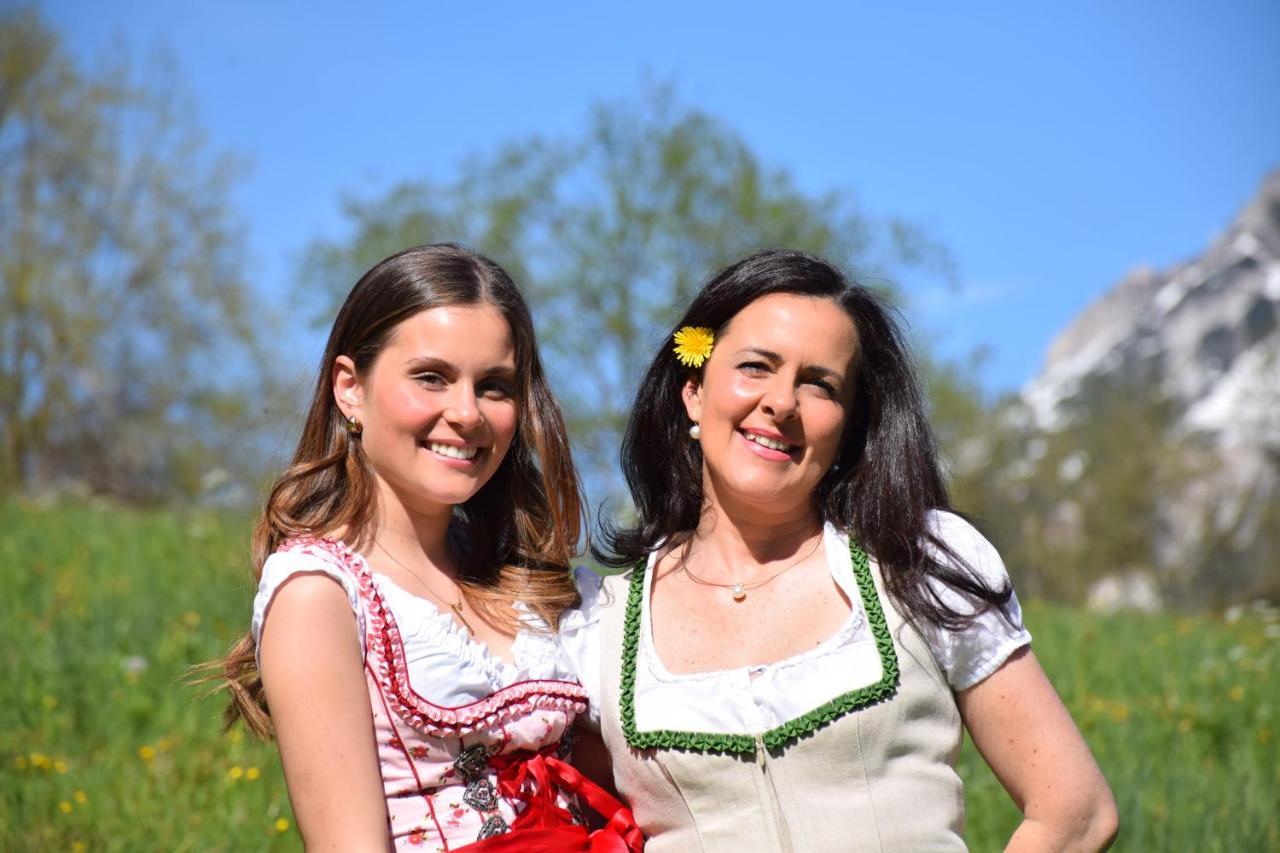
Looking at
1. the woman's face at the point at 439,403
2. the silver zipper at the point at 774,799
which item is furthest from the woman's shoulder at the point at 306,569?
the silver zipper at the point at 774,799

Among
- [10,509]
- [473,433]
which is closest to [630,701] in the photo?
[473,433]

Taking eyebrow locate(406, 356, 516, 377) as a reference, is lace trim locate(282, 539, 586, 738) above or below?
below

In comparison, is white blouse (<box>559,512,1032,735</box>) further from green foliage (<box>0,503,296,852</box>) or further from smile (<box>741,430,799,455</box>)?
green foliage (<box>0,503,296,852</box>)

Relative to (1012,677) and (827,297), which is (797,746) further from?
(827,297)

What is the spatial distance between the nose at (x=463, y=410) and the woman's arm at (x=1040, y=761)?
110 cm

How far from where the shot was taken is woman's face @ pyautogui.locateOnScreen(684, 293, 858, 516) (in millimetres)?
2635

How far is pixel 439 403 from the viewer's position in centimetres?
250

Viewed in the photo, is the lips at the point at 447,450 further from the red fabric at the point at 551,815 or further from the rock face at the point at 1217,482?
the rock face at the point at 1217,482

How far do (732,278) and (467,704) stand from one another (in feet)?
3.50

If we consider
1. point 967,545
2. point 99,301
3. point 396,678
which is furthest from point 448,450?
point 99,301

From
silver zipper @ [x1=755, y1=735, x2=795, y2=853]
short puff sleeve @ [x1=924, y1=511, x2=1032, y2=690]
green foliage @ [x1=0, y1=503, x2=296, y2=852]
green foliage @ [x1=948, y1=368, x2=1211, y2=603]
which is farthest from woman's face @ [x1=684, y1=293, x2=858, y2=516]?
green foliage @ [x1=948, y1=368, x2=1211, y2=603]

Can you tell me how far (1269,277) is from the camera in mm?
66000

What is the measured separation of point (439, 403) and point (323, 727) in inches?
25.9

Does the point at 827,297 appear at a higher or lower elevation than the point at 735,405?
higher
